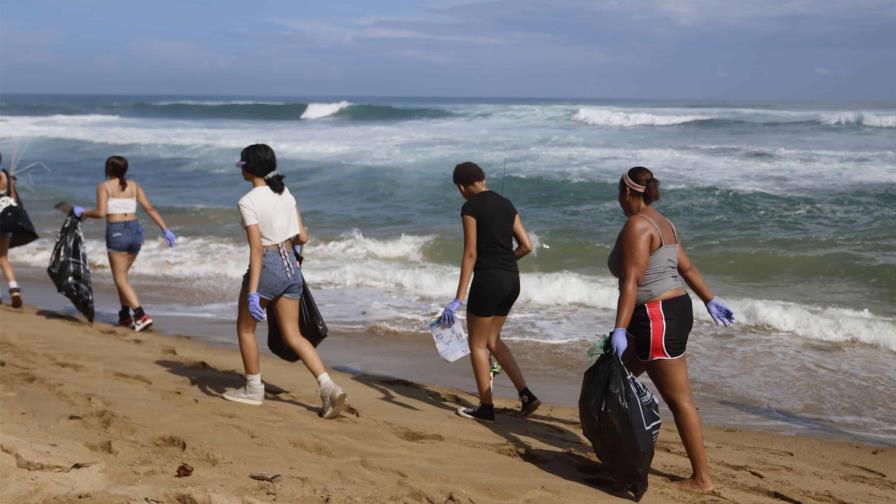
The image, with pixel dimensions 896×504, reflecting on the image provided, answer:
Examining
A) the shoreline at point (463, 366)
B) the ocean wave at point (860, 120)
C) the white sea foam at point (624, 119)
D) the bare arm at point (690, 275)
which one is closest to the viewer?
the bare arm at point (690, 275)

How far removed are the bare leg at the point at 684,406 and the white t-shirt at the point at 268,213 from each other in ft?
7.24

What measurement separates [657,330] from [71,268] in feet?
19.6

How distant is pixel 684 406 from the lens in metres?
4.16

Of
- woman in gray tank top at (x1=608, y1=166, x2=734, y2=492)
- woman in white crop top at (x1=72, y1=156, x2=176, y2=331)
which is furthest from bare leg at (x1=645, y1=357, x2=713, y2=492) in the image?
woman in white crop top at (x1=72, y1=156, x2=176, y2=331)

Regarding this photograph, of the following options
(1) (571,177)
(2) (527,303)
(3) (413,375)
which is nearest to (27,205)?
(1) (571,177)

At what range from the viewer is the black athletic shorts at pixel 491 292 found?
5211 millimetres

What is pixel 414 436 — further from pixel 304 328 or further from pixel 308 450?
pixel 304 328

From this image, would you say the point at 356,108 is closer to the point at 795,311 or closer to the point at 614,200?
the point at 614,200

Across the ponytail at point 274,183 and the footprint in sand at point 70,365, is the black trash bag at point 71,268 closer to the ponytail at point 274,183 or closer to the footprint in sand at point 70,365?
the footprint in sand at point 70,365

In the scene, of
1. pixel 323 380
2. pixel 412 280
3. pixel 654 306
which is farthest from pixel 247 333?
pixel 412 280

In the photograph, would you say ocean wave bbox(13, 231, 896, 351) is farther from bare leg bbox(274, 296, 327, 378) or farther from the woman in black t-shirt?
bare leg bbox(274, 296, 327, 378)

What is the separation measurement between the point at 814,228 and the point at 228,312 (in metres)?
8.99

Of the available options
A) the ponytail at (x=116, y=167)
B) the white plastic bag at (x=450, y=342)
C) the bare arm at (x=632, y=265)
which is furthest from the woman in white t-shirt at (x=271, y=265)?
the ponytail at (x=116, y=167)

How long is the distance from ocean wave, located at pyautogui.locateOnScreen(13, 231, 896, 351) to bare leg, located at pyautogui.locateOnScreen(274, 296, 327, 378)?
3926 millimetres
